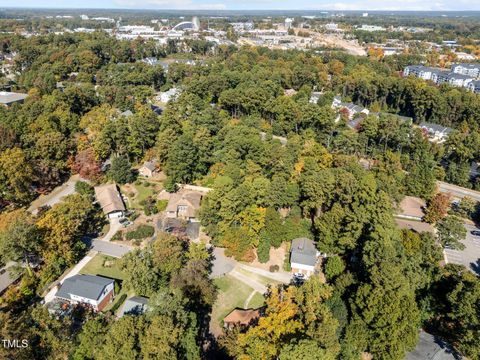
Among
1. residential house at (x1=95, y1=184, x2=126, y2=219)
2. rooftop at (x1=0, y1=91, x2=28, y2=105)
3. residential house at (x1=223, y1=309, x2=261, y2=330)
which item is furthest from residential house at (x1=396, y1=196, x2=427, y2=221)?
rooftop at (x1=0, y1=91, x2=28, y2=105)

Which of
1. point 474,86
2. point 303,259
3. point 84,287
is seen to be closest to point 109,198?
point 84,287

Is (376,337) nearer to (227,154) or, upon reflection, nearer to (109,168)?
(227,154)

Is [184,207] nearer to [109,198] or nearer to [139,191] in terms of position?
[109,198]

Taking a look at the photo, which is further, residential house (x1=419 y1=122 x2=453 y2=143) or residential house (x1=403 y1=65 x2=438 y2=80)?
residential house (x1=403 y1=65 x2=438 y2=80)

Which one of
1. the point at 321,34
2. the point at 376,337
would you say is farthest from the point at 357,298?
the point at 321,34

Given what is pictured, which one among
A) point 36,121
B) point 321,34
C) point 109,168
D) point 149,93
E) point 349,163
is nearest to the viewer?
point 349,163

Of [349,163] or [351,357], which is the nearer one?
[351,357]

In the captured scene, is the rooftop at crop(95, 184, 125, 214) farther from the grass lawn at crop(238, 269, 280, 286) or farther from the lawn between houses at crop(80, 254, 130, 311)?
the grass lawn at crop(238, 269, 280, 286)
